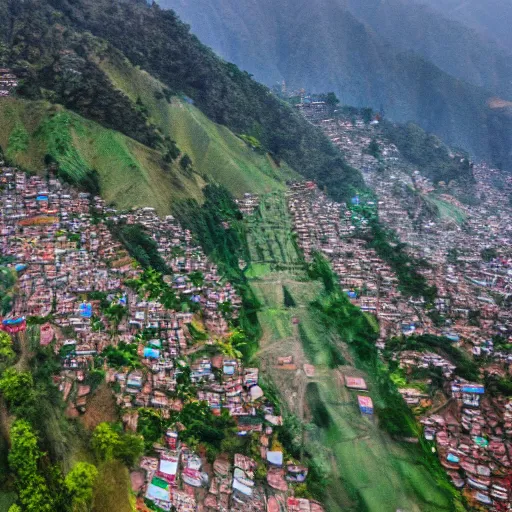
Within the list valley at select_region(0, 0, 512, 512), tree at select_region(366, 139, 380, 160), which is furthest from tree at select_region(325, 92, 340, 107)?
tree at select_region(366, 139, 380, 160)

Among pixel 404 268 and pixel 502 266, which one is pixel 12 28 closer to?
pixel 404 268

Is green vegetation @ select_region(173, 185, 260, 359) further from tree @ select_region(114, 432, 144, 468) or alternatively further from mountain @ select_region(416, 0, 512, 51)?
mountain @ select_region(416, 0, 512, 51)

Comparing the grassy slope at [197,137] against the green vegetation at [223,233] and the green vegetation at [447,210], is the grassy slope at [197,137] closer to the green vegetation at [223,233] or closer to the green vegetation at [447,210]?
the green vegetation at [223,233]

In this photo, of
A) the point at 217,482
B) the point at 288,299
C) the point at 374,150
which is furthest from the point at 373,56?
the point at 217,482

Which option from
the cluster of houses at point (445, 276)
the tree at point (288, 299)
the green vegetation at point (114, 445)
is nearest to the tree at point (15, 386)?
the green vegetation at point (114, 445)

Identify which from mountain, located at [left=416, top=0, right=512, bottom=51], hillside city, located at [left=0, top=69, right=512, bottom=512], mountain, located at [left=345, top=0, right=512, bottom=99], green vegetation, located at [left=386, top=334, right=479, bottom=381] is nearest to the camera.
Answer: hillside city, located at [left=0, top=69, right=512, bottom=512]

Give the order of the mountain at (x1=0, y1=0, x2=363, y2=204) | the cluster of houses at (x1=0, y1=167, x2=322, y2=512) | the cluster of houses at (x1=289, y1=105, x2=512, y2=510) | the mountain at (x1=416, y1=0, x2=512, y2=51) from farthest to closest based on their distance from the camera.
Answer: the mountain at (x1=416, y1=0, x2=512, y2=51)
the mountain at (x1=0, y1=0, x2=363, y2=204)
the cluster of houses at (x1=289, y1=105, x2=512, y2=510)
the cluster of houses at (x1=0, y1=167, x2=322, y2=512)

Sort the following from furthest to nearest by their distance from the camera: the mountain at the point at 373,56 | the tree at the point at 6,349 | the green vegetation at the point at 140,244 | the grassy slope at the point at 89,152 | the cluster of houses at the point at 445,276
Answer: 1. the mountain at the point at 373,56
2. the grassy slope at the point at 89,152
3. the green vegetation at the point at 140,244
4. the cluster of houses at the point at 445,276
5. the tree at the point at 6,349

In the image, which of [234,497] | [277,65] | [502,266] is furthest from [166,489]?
[277,65]
